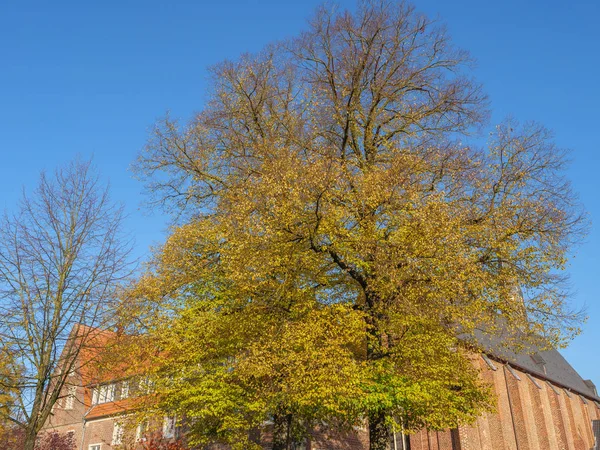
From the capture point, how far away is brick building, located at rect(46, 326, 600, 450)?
29500 mm

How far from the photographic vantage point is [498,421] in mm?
33875

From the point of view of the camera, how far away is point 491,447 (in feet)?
104

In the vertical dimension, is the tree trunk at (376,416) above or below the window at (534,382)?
below

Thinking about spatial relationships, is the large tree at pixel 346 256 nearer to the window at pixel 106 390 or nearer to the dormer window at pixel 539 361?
the window at pixel 106 390

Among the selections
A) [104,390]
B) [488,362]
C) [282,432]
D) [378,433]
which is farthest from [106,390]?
[488,362]

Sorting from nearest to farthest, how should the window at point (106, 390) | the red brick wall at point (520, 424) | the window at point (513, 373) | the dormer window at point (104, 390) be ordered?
the dormer window at point (104, 390) → the window at point (106, 390) → the red brick wall at point (520, 424) → the window at point (513, 373)

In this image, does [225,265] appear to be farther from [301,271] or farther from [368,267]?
[368,267]

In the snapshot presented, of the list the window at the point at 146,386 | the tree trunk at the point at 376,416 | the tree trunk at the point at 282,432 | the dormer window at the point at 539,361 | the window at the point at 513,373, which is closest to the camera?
the tree trunk at the point at 376,416

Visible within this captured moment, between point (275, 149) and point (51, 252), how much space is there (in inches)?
409

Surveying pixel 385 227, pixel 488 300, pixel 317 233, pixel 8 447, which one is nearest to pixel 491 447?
pixel 488 300

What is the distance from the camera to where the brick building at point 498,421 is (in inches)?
1161

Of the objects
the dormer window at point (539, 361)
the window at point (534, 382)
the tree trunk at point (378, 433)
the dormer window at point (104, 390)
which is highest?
the dormer window at point (539, 361)

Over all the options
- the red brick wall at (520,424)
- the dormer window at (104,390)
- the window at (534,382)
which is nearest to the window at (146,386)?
the dormer window at (104,390)

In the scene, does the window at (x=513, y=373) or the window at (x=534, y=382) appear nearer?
the window at (x=513, y=373)
